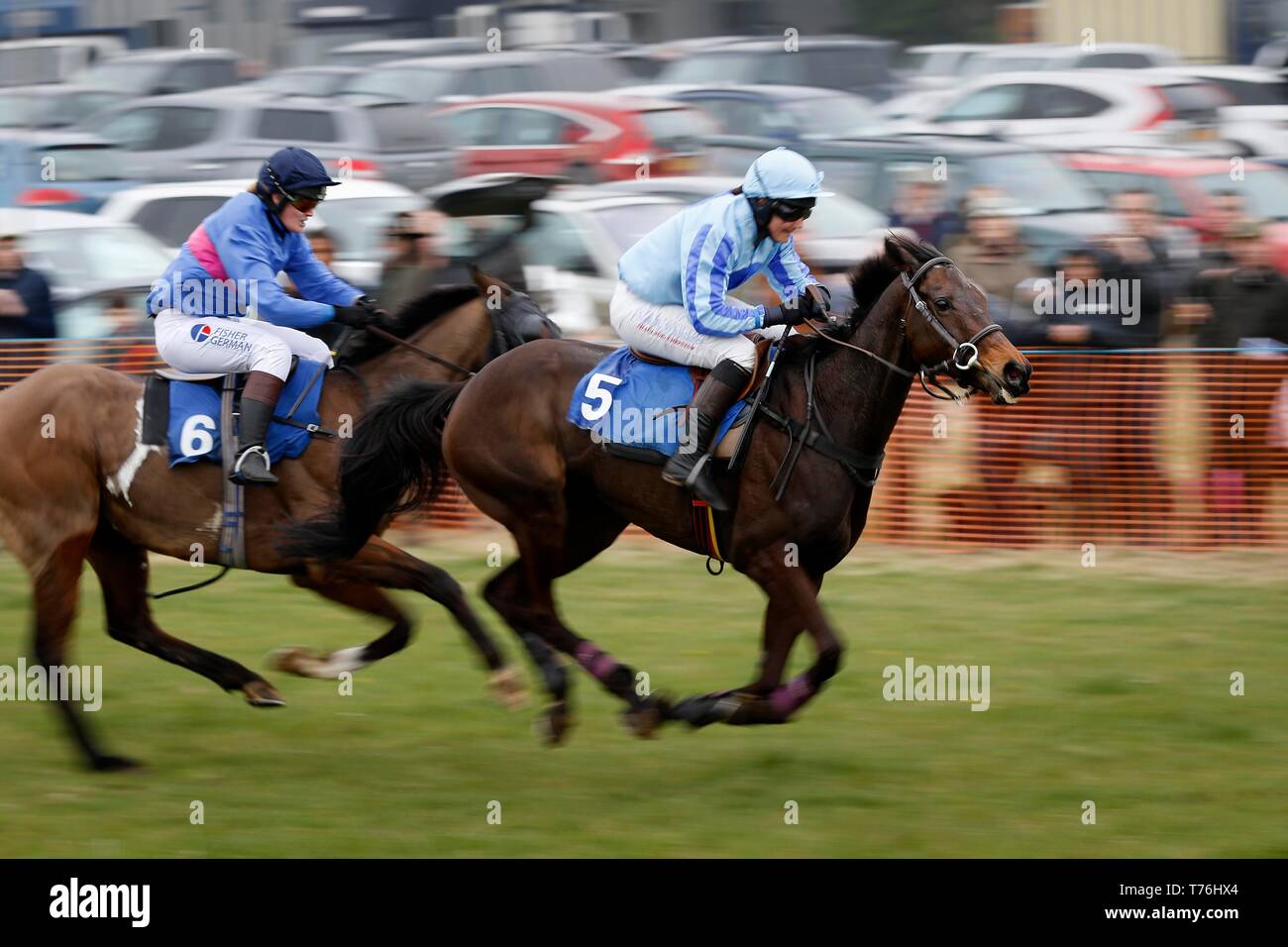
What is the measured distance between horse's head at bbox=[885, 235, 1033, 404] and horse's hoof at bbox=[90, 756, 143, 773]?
341cm

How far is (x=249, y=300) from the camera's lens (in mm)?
7949

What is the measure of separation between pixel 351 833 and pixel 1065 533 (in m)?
5.90

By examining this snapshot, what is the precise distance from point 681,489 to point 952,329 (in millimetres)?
1209

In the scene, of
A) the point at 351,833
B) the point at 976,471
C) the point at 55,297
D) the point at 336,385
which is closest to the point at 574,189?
the point at 55,297

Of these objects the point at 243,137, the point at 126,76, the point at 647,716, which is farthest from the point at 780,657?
the point at 126,76

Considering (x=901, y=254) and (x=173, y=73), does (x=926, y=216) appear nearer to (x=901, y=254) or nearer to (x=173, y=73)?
(x=901, y=254)

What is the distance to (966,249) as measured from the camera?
12.2 metres

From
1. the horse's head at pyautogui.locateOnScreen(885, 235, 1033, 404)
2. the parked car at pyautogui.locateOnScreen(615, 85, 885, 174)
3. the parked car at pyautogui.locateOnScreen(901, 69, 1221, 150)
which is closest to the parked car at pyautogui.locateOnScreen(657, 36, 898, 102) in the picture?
the parked car at pyautogui.locateOnScreen(615, 85, 885, 174)

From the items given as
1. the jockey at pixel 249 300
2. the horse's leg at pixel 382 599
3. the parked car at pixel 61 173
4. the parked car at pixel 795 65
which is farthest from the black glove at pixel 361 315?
the parked car at pixel 795 65

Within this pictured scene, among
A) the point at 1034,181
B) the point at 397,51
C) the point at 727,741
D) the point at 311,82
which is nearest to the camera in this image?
the point at 727,741

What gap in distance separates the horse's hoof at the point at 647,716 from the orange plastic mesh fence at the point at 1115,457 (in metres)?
3.66

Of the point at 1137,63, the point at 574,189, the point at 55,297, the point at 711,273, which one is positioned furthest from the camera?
the point at 1137,63

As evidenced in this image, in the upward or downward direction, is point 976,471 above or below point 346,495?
below
